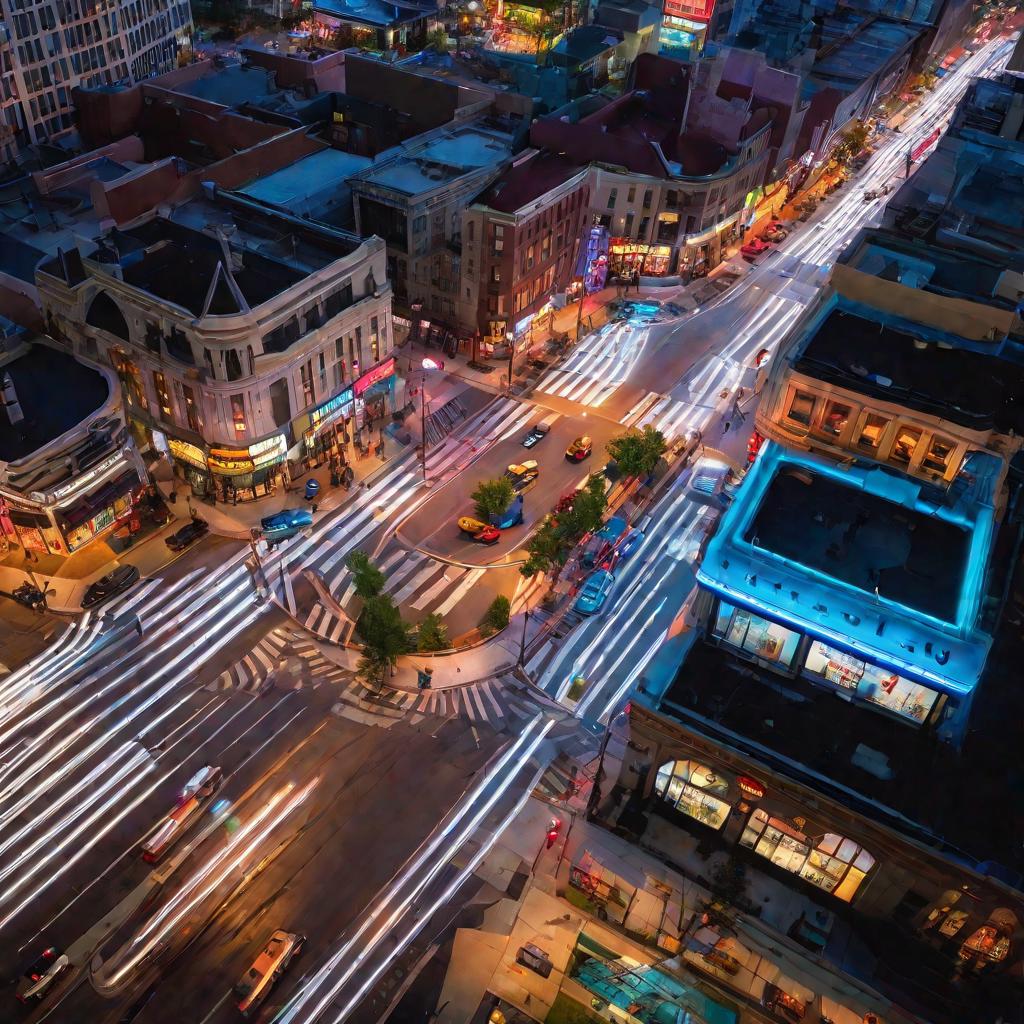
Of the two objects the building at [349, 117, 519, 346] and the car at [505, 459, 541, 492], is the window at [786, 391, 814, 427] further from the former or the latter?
the building at [349, 117, 519, 346]

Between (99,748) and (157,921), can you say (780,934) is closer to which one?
(157,921)

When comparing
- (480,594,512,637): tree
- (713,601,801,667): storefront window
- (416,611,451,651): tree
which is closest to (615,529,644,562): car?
(480,594,512,637): tree

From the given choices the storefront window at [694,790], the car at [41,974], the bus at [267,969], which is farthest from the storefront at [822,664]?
the car at [41,974]

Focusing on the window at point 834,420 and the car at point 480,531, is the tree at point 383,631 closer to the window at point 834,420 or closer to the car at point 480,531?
the car at point 480,531

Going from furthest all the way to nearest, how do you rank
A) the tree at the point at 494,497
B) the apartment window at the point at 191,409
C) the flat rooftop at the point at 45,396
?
the tree at the point at 494,497 → the apartment window at the point at 191,409 → the flat rooftop at the point at 45,396

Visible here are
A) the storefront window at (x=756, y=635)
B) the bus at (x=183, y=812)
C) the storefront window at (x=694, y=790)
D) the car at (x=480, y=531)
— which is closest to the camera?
the storefront window at (x=694, y=790)

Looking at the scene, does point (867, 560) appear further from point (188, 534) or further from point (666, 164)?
point (666, 164)
